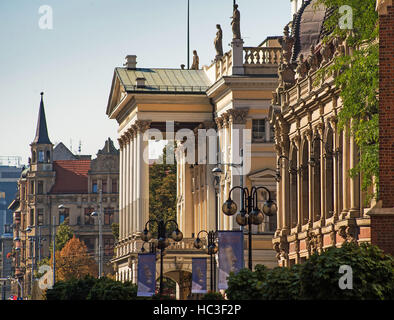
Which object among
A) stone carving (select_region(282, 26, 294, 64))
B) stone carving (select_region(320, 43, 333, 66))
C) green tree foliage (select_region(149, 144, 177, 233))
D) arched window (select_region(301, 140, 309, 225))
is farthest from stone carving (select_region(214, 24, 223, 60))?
stone carving (select_region(320, 43, 333, 66))

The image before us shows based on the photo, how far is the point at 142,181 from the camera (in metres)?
97.6

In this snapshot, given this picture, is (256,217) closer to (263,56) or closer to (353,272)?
(353,272)

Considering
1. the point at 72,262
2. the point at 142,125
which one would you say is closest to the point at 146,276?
the point at 142,125

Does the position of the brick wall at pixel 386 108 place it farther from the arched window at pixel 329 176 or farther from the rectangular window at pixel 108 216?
the rectangular window at pixel 108 216

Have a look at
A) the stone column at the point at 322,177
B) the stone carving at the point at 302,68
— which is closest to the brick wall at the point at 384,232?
the stone column at the point at 322,177

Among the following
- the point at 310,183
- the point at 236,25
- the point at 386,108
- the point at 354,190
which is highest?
the point at 236,25

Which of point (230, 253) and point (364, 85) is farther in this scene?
point (230, 253)

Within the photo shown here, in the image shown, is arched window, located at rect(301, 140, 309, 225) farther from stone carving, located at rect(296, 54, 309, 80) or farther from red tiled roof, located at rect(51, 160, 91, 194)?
red tiled roof, located at rect(51, 160, 91, 194)

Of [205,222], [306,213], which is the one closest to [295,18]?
[306,213]

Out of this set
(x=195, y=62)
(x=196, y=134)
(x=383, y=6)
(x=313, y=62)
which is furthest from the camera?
(x=195, y=62)

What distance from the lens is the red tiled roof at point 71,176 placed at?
19400 cm

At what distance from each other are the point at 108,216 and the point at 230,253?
141010 millimetres

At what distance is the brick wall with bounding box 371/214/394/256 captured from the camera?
3531cm

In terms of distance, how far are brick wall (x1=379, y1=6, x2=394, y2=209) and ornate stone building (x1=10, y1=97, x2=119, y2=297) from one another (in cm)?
14977
